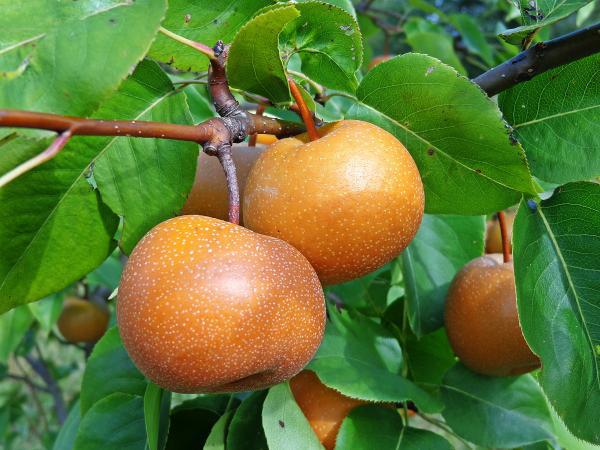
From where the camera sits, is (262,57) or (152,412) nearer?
(262,57)

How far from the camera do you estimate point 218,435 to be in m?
1.08

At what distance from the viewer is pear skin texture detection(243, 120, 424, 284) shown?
757 millimetres

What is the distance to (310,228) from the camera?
0.76m

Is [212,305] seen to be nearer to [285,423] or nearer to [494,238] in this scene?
[285,423]

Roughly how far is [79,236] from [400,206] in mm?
454

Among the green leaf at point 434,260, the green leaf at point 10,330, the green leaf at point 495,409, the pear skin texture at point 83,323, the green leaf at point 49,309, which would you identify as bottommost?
the pear skin texture at point 83,323

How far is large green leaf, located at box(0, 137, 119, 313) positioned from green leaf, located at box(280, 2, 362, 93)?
0.32 metres

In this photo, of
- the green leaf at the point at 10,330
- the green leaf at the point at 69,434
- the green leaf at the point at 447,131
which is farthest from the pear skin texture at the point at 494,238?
the green leaf at the point at 10,330

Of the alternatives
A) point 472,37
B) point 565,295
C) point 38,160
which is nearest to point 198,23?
point 38,160

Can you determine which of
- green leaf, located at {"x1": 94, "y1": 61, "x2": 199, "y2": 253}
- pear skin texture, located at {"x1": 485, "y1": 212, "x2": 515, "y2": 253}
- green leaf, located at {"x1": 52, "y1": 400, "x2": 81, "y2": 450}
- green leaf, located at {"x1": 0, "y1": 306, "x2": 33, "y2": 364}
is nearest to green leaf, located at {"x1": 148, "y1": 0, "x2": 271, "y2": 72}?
green leaf, located at {"x1": 94, "y1": 61, "x2": 199, "y2": 253}

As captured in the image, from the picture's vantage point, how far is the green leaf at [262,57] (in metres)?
0.75

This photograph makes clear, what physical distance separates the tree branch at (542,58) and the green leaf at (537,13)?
0.03 metres

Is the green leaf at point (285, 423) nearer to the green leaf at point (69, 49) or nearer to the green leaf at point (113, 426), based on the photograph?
the green leaf at point (113, 426)

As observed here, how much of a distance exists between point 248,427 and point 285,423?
12 cm
